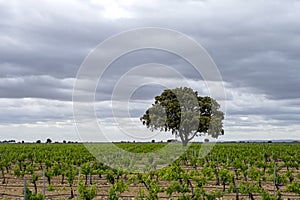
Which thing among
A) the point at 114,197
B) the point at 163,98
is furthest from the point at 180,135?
the point at 114,197

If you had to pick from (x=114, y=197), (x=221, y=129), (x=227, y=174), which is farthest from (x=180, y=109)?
(x=114, y=197)

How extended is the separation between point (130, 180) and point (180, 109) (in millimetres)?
40250

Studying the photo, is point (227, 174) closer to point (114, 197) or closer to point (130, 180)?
point (130, 180)

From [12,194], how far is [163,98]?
44685 mm

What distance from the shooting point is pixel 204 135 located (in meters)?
56.7

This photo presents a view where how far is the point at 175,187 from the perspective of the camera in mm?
13562

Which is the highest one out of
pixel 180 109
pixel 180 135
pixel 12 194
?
pixel 180 109

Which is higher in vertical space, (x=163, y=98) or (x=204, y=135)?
(x=163, y=98)

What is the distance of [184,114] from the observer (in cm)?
5388

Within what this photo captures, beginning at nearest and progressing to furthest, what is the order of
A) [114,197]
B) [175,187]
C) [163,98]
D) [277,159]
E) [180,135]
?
[114,197]
[175,187]
[277,159]
[180,135]
[163,98]

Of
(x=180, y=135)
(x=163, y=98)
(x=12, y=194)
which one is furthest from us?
(x=163, y=98)

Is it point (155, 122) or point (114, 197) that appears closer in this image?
point (114, 197)

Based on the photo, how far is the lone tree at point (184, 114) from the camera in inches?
2121

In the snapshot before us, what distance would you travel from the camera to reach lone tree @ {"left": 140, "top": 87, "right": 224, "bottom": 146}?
53.9m
